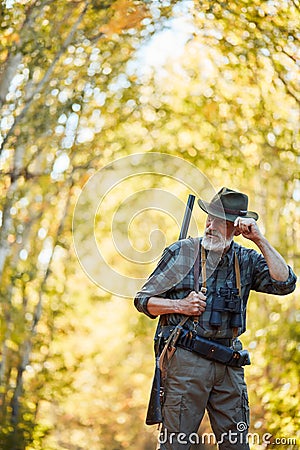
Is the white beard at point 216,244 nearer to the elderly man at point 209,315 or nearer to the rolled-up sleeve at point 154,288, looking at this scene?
the elderly man at point 209,315

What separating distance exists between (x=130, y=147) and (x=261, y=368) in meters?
2.86

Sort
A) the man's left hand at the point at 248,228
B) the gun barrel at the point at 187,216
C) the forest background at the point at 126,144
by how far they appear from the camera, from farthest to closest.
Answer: the forest background at the point at 126,144 < the gun barrel at the point at 187,216 < the man's left hand at the point at 248,228

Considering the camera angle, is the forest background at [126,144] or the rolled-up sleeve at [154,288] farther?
the forest background at [126,144]

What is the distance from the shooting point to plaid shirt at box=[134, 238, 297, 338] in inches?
128

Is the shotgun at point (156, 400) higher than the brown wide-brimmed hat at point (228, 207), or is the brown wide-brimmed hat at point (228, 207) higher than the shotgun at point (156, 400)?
the brown wide-brimmed hat at point (228, 207)

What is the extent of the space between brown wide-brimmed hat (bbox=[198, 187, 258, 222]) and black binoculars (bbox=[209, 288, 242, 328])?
303 millimetres

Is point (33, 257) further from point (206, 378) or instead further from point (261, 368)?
point (206, 378)

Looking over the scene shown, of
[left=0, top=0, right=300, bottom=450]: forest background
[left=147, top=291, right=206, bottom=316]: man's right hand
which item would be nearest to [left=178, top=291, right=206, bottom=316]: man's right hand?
[left=147, top=291, right=206, bottom=316]: man's right hand

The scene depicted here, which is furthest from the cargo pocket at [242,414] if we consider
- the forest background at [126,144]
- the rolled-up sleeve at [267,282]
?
the forest background at [126,144]

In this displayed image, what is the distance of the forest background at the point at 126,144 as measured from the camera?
17.5ft

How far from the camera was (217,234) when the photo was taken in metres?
3.33

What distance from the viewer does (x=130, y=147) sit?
818cm

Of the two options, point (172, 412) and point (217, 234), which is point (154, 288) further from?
point (172, 412)

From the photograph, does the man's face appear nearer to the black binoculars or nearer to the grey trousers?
the black binoculars
